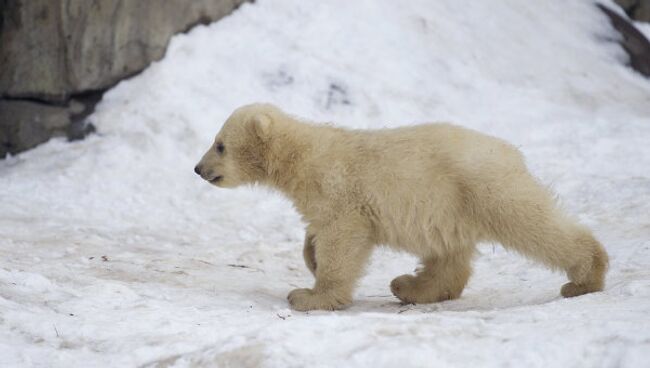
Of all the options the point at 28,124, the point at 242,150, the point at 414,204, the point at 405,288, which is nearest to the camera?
the point at 414,204

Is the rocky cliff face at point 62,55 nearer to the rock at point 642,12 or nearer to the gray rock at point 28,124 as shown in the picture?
the gray rock at point 28,124

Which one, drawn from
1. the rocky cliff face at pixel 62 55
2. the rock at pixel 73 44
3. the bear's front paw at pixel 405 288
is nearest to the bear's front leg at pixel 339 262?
the bear's front paw at pixel 405 288

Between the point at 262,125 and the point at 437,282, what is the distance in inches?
69.9

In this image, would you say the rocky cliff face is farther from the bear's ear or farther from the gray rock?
the bear's ear

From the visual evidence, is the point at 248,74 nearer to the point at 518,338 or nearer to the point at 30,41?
the point at 30,41

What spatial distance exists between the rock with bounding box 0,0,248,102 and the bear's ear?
495 cm

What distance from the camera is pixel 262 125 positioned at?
6594mm

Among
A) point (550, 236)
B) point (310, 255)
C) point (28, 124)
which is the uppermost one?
point (550, 236)

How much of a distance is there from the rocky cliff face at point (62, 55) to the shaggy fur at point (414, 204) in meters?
4.88

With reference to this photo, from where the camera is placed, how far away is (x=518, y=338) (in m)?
3.80

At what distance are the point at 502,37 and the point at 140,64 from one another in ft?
18.5

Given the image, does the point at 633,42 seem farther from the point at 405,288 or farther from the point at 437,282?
the point at 405,288

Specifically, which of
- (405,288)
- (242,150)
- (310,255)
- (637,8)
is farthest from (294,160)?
(637,8)

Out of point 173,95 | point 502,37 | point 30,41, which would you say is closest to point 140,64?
point 173,95
